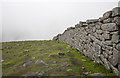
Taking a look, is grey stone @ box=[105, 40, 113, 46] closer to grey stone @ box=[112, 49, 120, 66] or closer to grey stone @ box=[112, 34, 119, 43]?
grey stone @ box=[112, 34, 119, 43]

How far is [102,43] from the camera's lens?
4918mm

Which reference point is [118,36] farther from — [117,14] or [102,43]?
[102,43]

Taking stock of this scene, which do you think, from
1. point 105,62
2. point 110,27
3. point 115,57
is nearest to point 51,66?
point 105,62

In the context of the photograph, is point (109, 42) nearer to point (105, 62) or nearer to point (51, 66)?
point (105, 62)

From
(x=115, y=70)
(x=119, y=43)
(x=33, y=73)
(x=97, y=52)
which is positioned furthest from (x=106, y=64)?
(x=33, y=73)

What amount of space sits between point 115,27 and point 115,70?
1.95 m

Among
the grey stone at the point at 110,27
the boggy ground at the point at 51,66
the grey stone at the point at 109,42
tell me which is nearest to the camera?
the grey stone at the point at 110,27

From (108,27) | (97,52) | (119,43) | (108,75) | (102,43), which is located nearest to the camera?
(119,43)

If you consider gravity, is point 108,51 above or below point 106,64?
above

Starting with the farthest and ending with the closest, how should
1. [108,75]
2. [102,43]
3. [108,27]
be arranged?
[102,43]
[108,27]
[108,75]

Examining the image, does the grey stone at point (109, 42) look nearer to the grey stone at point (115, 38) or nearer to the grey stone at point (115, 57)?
the grey stone at point (115, 38)

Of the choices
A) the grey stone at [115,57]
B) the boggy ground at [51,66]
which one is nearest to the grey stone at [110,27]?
the grey stone at [115,57]

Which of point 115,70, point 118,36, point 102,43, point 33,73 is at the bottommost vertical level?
point 33,73

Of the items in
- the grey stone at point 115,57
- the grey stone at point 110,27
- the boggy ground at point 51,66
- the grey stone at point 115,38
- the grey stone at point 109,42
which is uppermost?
the grey stone at point 110,27
